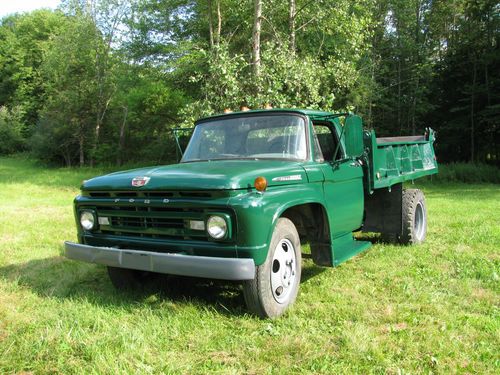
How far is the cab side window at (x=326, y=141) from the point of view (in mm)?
5441

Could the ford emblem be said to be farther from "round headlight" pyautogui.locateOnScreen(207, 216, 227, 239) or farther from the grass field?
the grass field

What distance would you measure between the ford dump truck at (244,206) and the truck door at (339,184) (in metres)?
0.01

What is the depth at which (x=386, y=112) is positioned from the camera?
30.2 meters

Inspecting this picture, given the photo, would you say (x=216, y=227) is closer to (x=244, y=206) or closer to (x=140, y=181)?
(x=244, y=206)

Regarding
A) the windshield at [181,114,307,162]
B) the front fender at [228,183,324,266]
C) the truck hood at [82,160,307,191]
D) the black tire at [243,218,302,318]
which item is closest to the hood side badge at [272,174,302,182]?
the truck hood at [82,160,307,191]

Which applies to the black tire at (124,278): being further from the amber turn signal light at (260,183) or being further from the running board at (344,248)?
the running board at (344,248)

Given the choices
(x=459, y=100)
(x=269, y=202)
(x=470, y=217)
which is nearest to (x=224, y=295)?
(x=269, y=202)

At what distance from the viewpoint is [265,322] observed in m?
3.98

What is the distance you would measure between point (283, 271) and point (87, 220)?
2.03 m

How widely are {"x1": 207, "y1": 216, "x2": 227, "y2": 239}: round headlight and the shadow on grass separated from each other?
34.8 inches

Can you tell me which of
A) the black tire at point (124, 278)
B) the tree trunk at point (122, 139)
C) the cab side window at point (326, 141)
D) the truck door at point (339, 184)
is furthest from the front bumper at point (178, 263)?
the tree trunk at point (122, 139)

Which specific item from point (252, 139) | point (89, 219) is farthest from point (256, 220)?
point (89, 219)

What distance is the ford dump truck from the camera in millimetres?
3748

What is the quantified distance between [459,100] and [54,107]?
26552 millimetres
